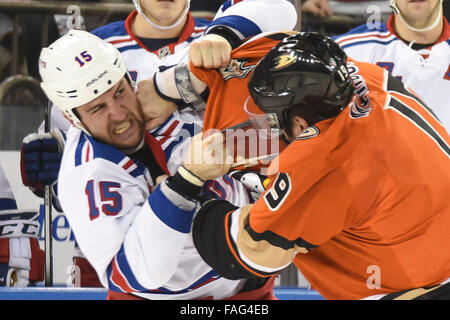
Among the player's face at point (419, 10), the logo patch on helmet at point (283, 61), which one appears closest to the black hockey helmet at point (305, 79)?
the logo patch on helmet at point (283, 61)

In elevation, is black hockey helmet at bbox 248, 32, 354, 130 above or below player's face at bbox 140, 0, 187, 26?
below

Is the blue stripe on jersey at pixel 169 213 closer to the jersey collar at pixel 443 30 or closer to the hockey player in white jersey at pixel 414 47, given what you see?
the hockey player in white jersey at pixel 414 47

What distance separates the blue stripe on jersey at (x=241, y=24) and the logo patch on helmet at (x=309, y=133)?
285mm

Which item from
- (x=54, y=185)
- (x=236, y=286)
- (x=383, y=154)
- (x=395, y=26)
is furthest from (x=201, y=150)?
(x=395, y=26)

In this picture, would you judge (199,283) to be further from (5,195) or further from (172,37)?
(172,37)

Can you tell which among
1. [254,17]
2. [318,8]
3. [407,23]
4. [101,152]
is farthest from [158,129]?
[407,23]

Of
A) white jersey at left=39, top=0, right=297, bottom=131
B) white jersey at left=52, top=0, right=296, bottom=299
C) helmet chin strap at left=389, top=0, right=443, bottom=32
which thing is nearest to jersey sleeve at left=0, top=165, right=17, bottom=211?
white jersey at left=39, top=0, right=297, bottom=131

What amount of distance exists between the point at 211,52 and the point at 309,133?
0.82ft

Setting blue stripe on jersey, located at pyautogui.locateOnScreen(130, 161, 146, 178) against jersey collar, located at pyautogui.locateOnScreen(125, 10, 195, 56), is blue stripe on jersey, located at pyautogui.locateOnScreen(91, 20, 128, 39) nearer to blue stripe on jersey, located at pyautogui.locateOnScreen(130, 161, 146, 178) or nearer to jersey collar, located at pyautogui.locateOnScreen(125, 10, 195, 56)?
jersey collar, located at pyautogui.locateOnScreen(125, 10, 195, 56)

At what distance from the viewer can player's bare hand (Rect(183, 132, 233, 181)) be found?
1.07 m

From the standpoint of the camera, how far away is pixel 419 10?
180cm

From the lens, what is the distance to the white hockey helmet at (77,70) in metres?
1.20

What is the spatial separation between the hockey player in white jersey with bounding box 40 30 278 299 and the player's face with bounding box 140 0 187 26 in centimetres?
48
